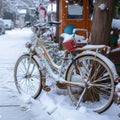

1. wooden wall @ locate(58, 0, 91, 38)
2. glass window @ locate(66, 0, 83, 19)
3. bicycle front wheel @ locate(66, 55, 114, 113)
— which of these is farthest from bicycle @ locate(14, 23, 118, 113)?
glass window @ locate(66, 0, 83, 19)

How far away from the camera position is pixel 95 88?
5250 millimetres

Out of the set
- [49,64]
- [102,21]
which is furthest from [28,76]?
[102,21]

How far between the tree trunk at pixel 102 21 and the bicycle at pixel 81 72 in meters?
0.34

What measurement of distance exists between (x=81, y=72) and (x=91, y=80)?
0.59 feet

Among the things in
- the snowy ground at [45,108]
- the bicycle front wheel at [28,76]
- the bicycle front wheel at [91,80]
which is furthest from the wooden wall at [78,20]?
the bicycle front wheel at [91,80]

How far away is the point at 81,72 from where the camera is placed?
518 centimetres

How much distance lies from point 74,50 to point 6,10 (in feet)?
192

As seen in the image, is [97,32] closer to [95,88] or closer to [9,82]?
[95,88]

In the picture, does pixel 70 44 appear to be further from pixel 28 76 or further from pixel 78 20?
pixel 78 20

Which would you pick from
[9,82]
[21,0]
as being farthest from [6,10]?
[9,82]

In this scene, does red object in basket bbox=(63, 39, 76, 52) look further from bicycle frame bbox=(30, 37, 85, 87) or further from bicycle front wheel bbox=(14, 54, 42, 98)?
bicycle front wheel bbox=(14, 54, 42, 98)

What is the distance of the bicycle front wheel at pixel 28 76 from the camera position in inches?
246

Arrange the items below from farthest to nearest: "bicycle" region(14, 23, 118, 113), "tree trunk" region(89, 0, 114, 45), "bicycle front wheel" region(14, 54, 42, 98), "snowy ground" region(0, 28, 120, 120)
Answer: "bicycle front wheel" region(14, 54, 42, 98)
"tree trunk" region(89, 0, 114, 45)
"snowy ground" region(0, 28, 120, 120)
"bicycle" region(14, 23, 118, 113)

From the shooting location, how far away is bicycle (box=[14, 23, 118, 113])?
4977mm
